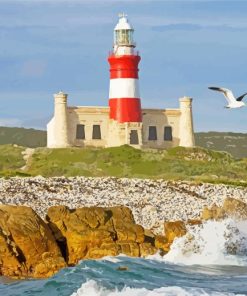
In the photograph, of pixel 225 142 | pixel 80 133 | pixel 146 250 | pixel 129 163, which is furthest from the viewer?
pixel 225 142

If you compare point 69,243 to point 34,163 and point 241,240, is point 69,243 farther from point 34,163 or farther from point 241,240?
point 34,163

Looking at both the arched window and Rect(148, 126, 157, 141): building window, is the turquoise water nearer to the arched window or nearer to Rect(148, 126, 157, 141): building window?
the arched window

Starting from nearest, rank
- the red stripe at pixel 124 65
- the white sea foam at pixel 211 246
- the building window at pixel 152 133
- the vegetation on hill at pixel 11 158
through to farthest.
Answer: the white sea foam at pixel 211 246 < the vegetation on hill at pixel 11 158 < the red stripe at pixel 124 65 < the building window at pixel 152 133

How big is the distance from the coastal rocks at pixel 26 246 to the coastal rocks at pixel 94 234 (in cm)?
62

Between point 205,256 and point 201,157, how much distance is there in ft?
111

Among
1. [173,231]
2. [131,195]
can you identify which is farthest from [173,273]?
[131,195]

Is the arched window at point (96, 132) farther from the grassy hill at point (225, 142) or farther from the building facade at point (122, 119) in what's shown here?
the grassy hill at point (225, 142)

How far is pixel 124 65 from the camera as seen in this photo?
2328 inches

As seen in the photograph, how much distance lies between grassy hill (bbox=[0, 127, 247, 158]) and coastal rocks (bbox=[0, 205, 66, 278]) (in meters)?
92.3

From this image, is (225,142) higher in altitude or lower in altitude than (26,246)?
higher

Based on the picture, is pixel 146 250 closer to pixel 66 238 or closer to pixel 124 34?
pixel 66 238

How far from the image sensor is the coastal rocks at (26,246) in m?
21.1

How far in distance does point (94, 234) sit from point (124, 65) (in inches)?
1462

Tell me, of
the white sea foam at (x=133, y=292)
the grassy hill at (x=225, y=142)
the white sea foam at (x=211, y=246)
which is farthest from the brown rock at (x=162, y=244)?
the grassy hill at (x=225, y=142)
